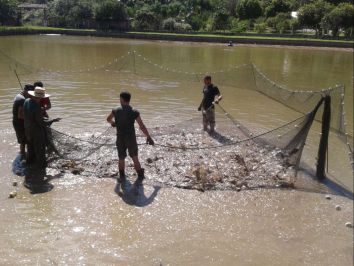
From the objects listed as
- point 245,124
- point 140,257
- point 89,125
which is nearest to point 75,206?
point 140,257

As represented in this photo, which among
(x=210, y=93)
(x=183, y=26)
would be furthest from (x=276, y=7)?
(x=210, y=93)

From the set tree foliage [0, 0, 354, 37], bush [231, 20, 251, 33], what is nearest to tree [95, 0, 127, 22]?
tree foliage [0, 0, 354, 37]

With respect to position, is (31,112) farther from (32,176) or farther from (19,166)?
(19,166)

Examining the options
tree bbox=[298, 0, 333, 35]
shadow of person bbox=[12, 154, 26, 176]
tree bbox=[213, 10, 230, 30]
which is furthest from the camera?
tree bbox=[213, 10, 230, 30]

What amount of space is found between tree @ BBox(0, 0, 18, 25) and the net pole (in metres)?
67.5

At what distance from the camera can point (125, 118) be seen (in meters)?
6.72

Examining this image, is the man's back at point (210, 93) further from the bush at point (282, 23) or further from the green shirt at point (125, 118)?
the bush at point (282, 23)

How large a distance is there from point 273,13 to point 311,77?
42.1m

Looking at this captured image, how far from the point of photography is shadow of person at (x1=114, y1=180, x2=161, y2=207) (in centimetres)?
643

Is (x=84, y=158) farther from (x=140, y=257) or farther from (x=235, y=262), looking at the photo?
(x=235, y=262)

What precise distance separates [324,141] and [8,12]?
67.8 meters

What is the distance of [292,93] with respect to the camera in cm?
1071

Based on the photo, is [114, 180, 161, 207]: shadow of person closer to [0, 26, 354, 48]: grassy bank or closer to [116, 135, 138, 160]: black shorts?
[116, 135, 138, 160]: black shorts

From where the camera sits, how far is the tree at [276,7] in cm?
5706
